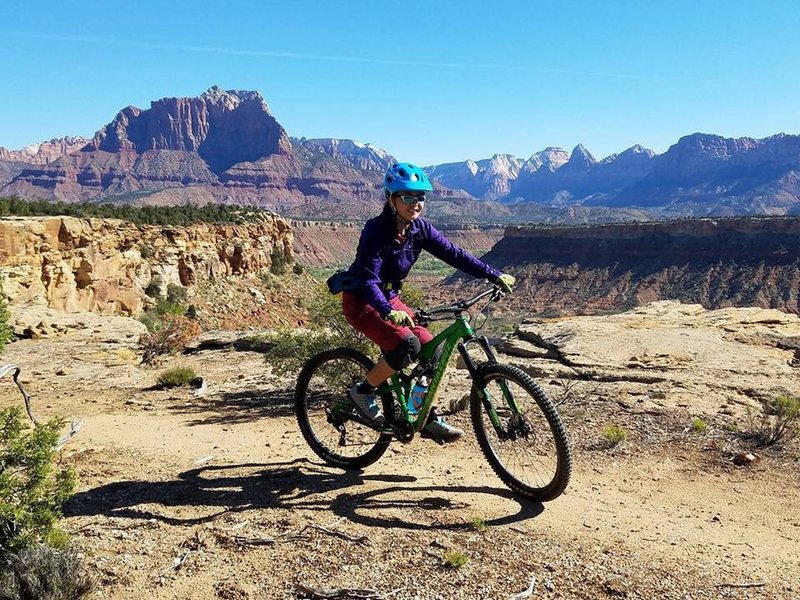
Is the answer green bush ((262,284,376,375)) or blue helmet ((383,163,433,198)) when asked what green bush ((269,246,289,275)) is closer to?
green bush ((262,284,376,375))

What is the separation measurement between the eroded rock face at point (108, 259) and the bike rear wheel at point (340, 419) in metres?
14.8

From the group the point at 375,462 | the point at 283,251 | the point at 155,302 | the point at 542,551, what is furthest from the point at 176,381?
the point at 283,251

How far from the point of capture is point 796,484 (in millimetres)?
5469

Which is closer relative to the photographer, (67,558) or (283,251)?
(67,558)

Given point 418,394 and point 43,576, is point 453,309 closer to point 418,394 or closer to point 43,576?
point 418,394

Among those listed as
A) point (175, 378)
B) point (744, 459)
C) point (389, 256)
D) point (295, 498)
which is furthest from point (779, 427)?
point (175, 378)

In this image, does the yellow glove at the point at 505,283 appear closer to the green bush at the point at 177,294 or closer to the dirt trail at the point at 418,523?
the dirt trail at the point at 418,523

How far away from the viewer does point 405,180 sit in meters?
4.89

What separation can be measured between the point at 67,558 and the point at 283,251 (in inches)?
1957

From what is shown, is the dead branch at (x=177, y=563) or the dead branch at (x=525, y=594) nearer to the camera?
the dead branch at (x=525, y=594)

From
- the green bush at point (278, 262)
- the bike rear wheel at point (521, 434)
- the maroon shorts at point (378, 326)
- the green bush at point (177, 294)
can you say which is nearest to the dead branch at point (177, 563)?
the maroon shorts at point (378, 326)

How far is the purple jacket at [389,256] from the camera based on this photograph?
191 inches

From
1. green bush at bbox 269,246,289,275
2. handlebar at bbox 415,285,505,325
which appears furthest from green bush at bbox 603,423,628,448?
green bush at bbox 269,246,289,275

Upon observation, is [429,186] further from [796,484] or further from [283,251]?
[283,251]
